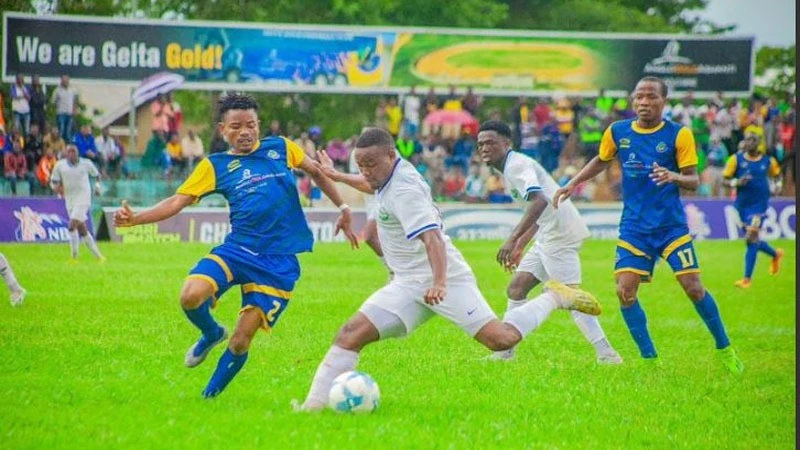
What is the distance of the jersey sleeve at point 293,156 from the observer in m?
9.67

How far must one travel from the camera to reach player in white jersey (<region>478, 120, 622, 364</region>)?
1134cm

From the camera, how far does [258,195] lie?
370 inches

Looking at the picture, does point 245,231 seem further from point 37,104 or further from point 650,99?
point 37,104

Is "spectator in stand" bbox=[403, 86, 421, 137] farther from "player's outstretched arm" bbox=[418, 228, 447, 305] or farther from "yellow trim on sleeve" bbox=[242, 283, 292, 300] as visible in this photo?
"player's outstretched arm" bbox=[418, 228, 447, 305]

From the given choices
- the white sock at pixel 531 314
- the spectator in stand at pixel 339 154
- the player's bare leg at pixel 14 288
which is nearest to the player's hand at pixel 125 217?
the white sock at pixel 531 314

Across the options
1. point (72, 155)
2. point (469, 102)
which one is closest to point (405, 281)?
point (72, 155)

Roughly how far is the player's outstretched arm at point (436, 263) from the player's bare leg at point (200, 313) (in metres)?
1.56

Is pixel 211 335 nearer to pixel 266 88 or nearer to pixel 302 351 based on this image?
pixel 302 351

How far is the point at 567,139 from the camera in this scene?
114 ft

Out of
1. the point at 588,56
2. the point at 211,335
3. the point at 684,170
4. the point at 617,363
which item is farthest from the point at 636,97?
the point at 588,56

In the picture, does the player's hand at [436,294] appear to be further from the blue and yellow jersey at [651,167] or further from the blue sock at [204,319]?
the blue and yellow jersey at [651,167]

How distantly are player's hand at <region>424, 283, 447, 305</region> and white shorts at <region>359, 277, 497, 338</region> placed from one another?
0.31m

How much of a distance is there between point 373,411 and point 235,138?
7.19 ft

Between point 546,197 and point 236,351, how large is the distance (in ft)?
11.6
